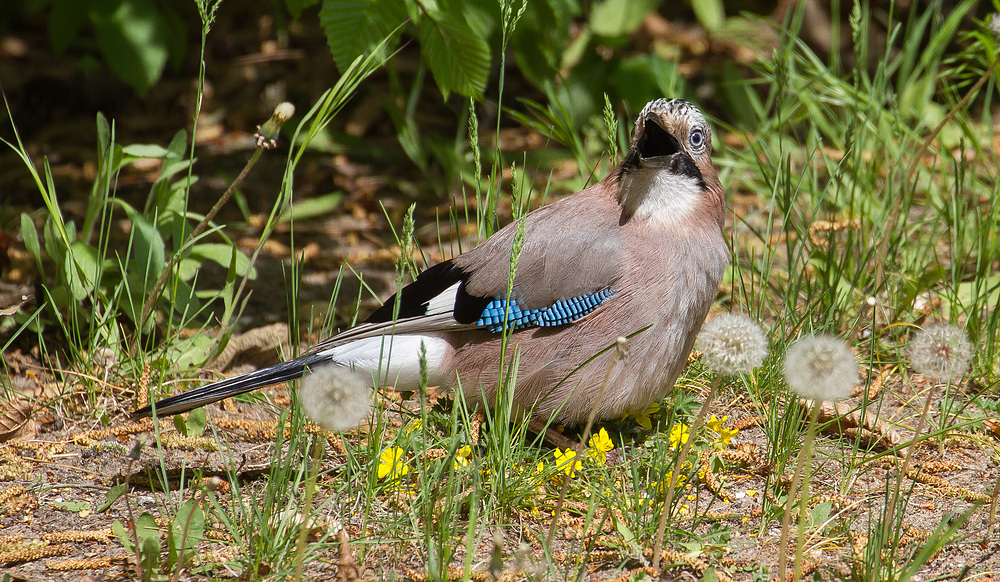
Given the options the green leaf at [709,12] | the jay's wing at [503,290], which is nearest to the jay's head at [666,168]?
the jay's wing at [503,290]

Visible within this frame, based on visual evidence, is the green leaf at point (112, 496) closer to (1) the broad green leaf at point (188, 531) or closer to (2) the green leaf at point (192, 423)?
(1) the broad green leaf at point (188, 531)

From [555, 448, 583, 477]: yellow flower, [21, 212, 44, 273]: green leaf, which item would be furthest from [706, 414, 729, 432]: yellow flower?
[21, 212, 44, 273]: green leaf

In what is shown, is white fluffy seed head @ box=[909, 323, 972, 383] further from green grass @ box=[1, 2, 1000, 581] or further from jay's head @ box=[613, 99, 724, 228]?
jay's head @ box=[613, 99, 724, 228]

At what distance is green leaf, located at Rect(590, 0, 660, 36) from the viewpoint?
5.52 meters

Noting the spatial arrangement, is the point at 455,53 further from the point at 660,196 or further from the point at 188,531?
the point at 188,531

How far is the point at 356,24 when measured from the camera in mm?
3400

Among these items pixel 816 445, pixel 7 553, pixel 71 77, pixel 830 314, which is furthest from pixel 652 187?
pixel 71 77

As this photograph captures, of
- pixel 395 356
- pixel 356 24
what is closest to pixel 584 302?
pixel 395 356

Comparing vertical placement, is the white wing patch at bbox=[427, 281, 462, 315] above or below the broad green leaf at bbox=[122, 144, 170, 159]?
below

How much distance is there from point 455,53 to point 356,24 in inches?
14.6

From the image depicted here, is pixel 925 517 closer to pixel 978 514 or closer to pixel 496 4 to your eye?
pixel 978 514

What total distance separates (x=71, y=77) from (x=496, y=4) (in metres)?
3.80

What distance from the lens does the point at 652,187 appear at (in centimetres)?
339

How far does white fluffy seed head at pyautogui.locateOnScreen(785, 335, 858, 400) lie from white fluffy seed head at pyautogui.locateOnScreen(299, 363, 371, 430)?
1.02 metres
